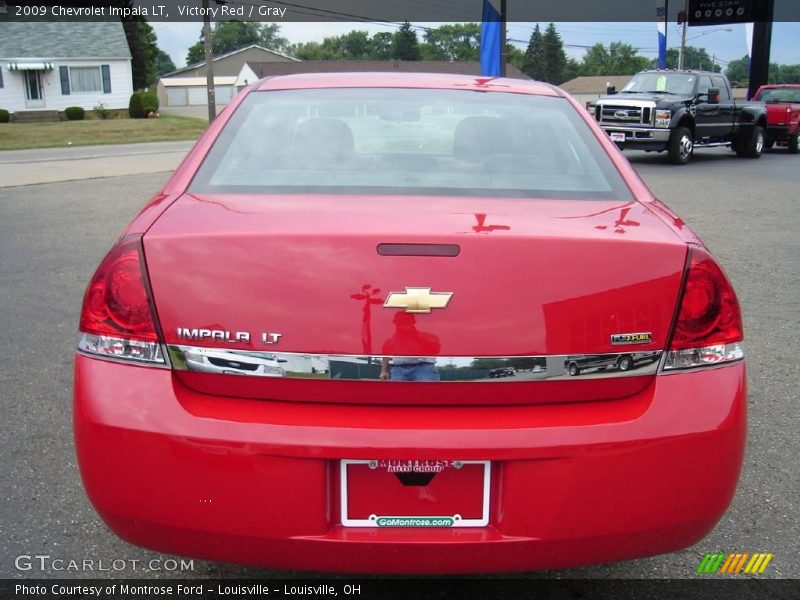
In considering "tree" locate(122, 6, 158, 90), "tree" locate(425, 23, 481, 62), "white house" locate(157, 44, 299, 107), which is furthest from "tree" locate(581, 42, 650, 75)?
"tree" locate(122, 6, 158, 90)

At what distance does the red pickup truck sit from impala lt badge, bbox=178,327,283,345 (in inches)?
948

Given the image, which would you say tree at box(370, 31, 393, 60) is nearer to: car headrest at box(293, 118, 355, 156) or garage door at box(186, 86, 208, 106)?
garage door at box(186, 86, 208, 106)

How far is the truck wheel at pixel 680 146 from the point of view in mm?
17891

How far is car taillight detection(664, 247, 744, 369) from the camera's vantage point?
2.05 meters

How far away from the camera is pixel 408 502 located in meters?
1.94

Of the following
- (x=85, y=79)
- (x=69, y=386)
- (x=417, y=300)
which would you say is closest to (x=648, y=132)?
(x=69, y=386)

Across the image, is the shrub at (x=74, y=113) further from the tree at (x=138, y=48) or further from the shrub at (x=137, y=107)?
the tree at (x=138, y=48)

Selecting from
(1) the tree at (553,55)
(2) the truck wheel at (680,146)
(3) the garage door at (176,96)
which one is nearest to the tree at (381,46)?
(1) the tree at (553,55)

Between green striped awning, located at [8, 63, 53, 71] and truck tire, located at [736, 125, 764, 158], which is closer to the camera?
truck tire, located at [736, 125, 764, 158]

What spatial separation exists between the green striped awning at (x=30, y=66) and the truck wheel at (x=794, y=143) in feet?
133

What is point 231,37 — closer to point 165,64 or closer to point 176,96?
point 165,64

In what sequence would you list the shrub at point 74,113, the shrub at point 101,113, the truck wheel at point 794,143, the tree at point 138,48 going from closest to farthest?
the truck wheel at point 794,143
the shrub at point 74,113
the shrub at point 101,113
the tree at point 138,48

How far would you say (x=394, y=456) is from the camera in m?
1.89

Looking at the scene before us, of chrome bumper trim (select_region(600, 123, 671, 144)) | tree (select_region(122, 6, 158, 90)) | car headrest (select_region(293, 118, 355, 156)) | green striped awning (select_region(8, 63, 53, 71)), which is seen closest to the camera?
car headrest (select_region(293, 118, 355, 156))
